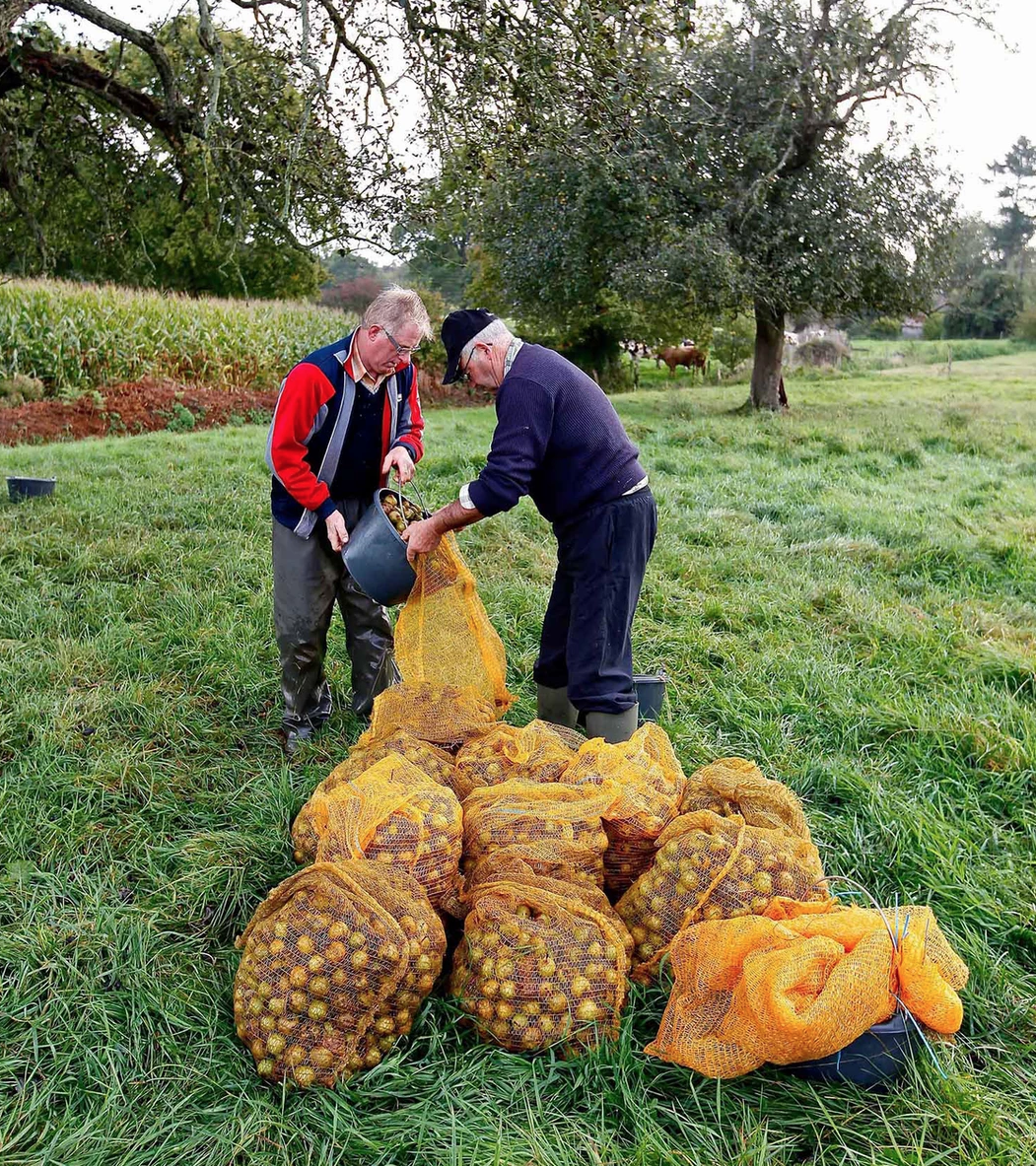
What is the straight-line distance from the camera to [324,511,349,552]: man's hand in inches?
141

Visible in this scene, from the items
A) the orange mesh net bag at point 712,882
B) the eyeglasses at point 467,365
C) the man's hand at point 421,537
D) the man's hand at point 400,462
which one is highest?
the eyeglasses at point 467,365

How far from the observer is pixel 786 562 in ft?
21.5

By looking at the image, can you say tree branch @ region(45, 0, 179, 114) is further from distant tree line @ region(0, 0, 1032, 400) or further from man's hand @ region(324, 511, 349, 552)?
man's hand @ region(324, 511, 349, 552)

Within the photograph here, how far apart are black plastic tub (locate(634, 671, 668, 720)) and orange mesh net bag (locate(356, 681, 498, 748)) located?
0.84m

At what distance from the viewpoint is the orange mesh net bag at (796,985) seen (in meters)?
2.06

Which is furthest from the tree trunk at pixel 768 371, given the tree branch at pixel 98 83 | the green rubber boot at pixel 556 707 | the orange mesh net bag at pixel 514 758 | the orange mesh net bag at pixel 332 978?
the orange mesh net bag at pixel 332 978

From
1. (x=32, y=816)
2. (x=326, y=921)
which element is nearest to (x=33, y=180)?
(x=32, y=816)

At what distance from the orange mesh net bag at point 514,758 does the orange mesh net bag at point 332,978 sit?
2.33 feet

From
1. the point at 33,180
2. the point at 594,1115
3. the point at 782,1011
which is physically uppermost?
the point at 33,180

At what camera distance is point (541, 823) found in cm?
258

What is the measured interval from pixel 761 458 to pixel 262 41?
21.6ft

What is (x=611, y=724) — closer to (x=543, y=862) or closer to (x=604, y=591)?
(x=604, y=591)

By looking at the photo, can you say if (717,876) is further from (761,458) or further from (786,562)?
(761,458)

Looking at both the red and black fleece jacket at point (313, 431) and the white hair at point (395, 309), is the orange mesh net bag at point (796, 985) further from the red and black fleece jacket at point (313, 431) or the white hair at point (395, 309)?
the white hair at point (395, 309)
